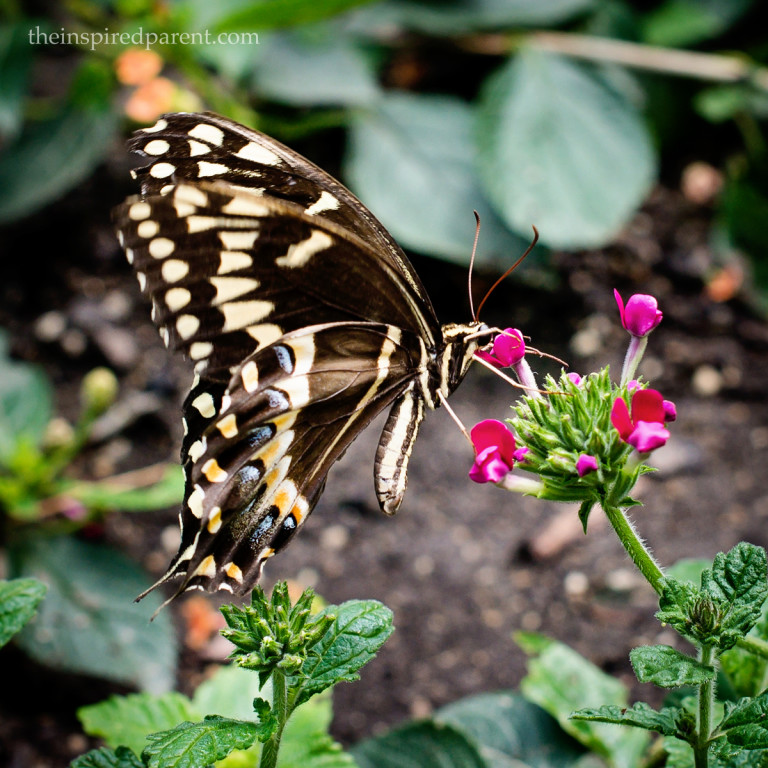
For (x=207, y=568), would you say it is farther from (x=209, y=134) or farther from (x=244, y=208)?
(x=209, y=134)

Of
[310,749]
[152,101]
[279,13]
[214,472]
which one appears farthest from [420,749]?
[152,101]

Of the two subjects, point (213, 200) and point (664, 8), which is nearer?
point (213, 200)

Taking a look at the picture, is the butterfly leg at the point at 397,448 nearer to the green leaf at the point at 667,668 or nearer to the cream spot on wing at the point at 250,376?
the cream spot on wing at the point at 250,376

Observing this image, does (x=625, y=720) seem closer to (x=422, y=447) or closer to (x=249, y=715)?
(x=249, y=715)

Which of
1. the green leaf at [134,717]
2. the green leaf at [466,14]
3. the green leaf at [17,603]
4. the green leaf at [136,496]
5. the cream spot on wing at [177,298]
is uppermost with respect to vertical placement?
the green leaf at [466,14]


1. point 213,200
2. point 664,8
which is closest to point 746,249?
point 664,8

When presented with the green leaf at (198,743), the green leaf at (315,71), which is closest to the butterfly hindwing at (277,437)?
the green leaf at (198,743)
